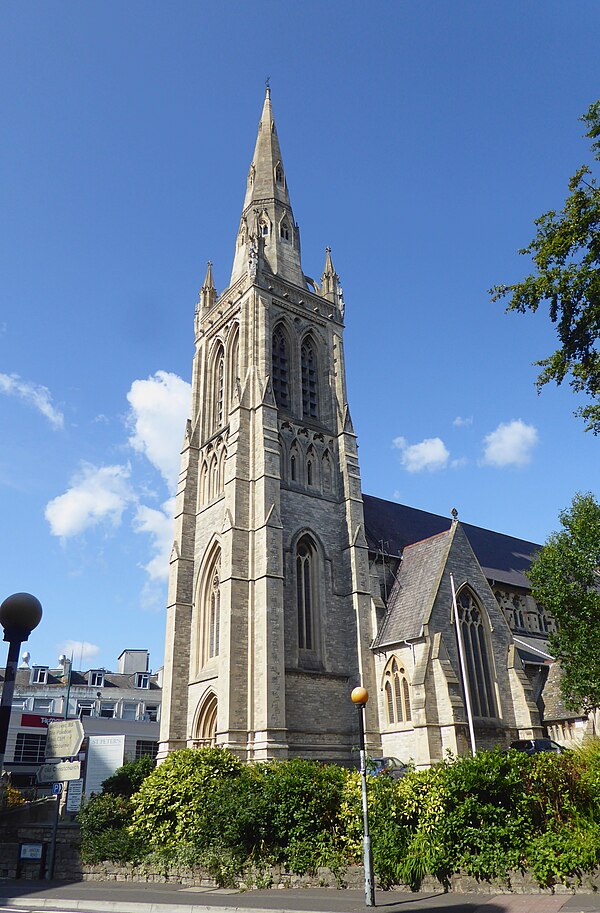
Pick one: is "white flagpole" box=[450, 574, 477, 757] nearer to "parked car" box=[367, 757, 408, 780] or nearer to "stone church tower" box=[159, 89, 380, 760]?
"parked car" box=[367, 757, 408, 780]

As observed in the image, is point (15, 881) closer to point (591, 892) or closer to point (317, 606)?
point (591, 892)

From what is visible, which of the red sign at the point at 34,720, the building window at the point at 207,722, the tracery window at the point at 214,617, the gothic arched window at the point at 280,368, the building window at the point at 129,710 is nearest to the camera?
the building window at the point at 207,722

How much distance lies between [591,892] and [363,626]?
Result: 21.4m

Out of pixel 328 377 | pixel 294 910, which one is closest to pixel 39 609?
pixel 294 910

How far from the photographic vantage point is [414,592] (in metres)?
32.6

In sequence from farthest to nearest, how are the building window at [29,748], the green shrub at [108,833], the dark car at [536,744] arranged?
the building window at [29,748], the dark car at [536,744], the green shrub at [108,833]

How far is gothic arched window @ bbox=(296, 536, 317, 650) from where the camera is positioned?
3203 centimetres

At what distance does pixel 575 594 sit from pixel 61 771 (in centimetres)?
2156

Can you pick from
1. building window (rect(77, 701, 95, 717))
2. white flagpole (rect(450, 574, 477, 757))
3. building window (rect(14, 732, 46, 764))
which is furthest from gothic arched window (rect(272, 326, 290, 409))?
building window (rect(77, 701, 95, 717))

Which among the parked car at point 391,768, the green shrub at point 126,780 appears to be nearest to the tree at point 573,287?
the parked car at point 391,768

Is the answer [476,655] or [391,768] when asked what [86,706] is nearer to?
[476,655]

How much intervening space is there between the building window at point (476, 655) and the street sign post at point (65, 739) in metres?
18.8

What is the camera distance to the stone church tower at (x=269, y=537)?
2933 cm

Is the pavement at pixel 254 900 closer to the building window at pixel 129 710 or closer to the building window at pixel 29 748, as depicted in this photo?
the building window at pixel 29 748
